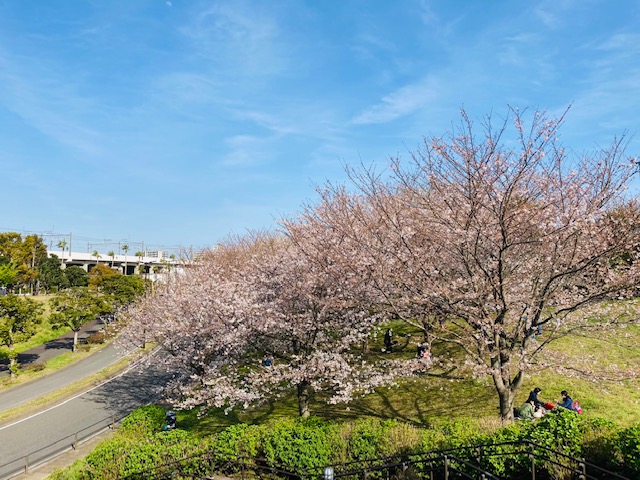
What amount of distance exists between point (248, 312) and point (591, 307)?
10.6 meters

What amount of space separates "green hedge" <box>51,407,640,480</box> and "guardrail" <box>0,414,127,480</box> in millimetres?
4363

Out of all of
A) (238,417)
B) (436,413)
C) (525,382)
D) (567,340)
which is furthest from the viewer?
(567,340)

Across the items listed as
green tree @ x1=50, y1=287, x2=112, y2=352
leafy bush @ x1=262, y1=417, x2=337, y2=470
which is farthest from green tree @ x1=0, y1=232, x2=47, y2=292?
leafy bush @ x1=262, y1=417, x2=337, y2=470

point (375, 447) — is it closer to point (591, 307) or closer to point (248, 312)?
point (248, 312)

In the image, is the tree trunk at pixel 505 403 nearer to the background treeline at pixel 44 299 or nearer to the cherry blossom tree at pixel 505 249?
the cherry blossom tree at pixel 505 249

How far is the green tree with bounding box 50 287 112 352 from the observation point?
36281 mm

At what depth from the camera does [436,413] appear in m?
14.8

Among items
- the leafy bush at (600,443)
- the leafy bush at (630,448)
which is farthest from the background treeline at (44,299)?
the leafy bush at (630,448)

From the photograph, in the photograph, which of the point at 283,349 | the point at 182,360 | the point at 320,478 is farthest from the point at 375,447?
the point at 182,360

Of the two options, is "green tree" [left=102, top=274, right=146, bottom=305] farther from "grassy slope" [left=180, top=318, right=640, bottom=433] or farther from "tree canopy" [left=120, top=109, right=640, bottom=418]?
"tree canopy" [left=120, top=109, right=640, bottom=418]

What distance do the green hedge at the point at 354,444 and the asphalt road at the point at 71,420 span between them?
18.5 feet

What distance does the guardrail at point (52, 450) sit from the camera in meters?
15.5

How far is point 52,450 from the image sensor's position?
57.4 ft

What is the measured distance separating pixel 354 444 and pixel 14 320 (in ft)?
100
